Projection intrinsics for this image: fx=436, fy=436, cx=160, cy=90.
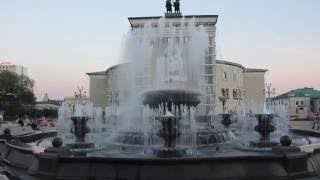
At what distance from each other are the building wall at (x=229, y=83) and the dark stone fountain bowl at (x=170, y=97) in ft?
190

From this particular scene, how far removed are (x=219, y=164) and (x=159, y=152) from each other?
8.14 feet

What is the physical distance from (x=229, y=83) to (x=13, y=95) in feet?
139

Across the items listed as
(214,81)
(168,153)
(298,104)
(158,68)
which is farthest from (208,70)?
(298,104)

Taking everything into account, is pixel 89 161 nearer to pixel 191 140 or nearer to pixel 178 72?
pixel 191 140

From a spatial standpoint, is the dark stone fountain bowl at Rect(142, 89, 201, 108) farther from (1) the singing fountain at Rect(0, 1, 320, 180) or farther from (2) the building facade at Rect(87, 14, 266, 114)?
(2) the building facade at Rect(87, 14, 266, 114)

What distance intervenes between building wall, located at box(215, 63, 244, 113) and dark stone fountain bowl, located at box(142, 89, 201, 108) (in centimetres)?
5787

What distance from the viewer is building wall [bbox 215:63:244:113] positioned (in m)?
75.4

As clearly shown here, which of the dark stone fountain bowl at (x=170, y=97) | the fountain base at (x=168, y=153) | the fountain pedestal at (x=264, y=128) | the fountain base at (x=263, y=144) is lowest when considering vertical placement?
the fountain base at (x=168, y=153)

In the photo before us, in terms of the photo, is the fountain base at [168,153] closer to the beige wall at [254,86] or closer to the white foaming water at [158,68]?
the white foaming water at [158,68]

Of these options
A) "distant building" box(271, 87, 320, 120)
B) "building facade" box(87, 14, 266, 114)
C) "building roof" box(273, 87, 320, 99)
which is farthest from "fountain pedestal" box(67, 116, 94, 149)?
"building roof" box(273, 87, 320, 99)

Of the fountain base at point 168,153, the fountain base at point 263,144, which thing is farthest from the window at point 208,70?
the fountain base at point 168,153

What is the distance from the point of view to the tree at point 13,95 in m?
84.8

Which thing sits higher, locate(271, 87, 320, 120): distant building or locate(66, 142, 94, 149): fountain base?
locate(271, 87, 320, 120): distant building

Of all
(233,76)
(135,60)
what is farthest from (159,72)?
(233,76)
